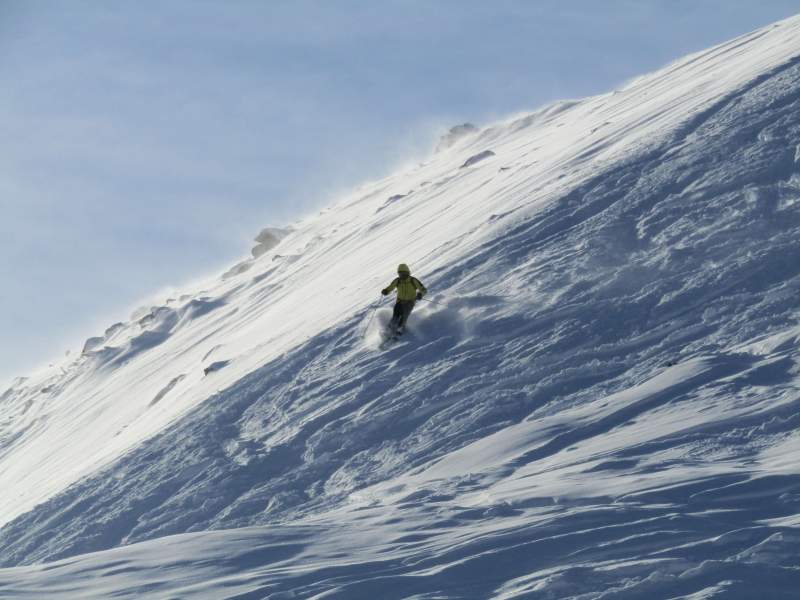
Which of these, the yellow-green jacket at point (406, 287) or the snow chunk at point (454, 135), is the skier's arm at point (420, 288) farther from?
the snow chunk at point (454, 135)

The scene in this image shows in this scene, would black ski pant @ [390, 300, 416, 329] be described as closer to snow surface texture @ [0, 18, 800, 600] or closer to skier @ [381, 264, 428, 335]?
skier @ [381, 264, 428, 335]

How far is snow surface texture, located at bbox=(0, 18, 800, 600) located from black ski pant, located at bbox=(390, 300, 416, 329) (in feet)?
0.79

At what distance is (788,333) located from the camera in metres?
14.6

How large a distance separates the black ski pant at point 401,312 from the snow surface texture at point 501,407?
24cm

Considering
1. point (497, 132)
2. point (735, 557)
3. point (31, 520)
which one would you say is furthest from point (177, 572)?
point (497, 132)

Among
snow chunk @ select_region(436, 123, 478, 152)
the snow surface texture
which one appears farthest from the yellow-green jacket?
snow chunk @ select_region(436, 123, 478, 152)

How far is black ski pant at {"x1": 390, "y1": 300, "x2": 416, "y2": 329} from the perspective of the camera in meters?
17.8

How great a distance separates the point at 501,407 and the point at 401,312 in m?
3.47

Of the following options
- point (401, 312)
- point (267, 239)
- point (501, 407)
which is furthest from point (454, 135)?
point (501, 407)

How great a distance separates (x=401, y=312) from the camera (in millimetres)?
17984

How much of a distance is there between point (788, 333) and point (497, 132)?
2355cm

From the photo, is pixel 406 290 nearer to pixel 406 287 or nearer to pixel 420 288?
pixel 406 287

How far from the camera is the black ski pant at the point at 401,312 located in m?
17.8

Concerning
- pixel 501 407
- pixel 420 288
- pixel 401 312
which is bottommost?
pixel 501 407
